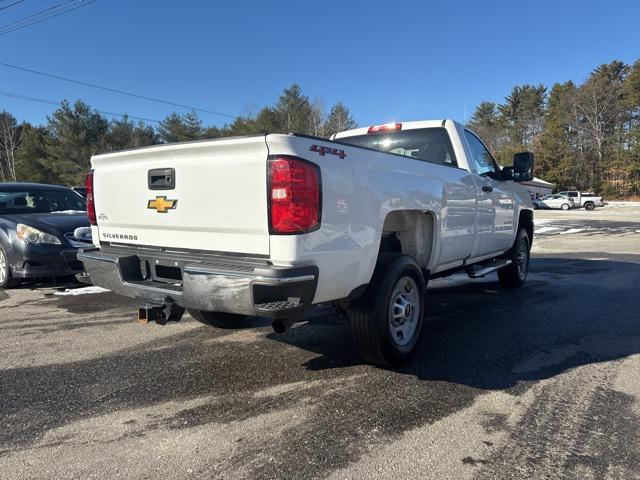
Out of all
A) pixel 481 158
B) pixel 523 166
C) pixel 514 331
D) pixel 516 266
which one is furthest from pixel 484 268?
pixel 516 266

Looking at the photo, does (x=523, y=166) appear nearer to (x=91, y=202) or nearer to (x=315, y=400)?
(x=315, y=400)

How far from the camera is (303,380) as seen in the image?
3484mm

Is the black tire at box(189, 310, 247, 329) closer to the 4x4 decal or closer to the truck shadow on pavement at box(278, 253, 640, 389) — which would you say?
the truck shadow on pavement at box(278, 253, 640, 389)

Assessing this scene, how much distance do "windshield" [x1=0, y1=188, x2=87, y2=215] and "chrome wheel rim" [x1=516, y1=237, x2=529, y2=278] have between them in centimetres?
700

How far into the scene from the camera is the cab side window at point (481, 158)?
5496 millimetres

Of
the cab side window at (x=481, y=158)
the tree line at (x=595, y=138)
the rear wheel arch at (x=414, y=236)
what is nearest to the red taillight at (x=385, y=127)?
the cab side window at (x=481, y=158)

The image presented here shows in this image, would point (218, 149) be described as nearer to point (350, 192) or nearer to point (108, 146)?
point (350, 192)

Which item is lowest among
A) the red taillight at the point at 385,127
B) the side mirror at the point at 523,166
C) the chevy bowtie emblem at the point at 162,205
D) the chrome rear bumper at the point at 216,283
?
the chrome rear bumper at the point at 216,283

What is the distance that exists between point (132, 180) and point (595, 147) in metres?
70.4

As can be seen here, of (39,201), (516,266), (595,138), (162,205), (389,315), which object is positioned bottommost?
(516,266)

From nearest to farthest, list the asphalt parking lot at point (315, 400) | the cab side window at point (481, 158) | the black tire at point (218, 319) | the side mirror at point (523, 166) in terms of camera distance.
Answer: the asphalt parking lot at point (315, 400) < the black tire at point (218, 319) < the cab side window at point (481, 158) < the side mirror at point (523, 166)

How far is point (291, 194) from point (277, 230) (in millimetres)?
227

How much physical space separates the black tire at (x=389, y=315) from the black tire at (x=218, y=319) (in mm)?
1641

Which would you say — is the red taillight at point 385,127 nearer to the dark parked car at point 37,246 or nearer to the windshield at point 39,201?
the dark parked car at point 37,246
